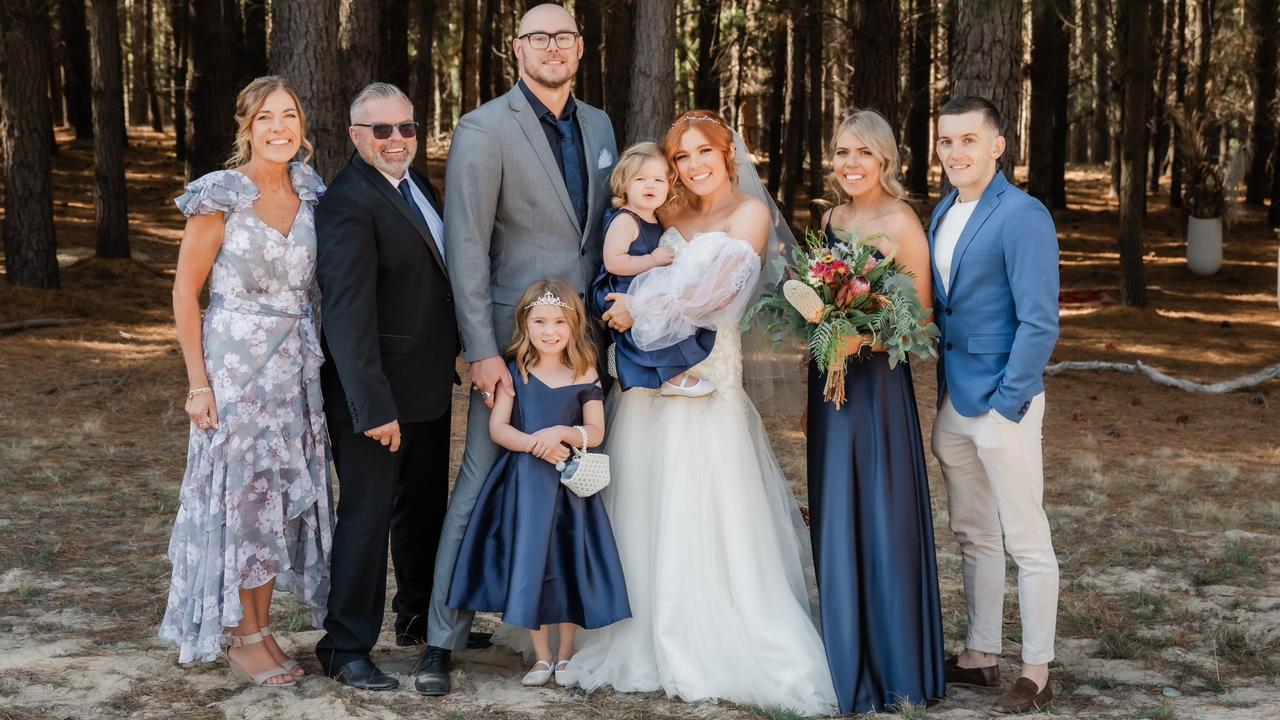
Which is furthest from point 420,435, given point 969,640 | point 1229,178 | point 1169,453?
point 1229,178

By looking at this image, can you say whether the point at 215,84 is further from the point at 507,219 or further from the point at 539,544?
the point at 539,544

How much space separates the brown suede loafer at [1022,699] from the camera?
434 cm

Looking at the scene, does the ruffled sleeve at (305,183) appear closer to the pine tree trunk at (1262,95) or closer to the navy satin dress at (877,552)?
the navy satin dress at (877,552)

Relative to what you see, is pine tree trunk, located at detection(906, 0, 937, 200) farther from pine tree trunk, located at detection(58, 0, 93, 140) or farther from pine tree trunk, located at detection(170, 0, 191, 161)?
pine tree trunk, located at detection(58, 0, 93, 140)

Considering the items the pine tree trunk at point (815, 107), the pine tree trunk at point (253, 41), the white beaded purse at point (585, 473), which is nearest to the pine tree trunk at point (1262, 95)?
the pine tree trunk at point (815, 107)

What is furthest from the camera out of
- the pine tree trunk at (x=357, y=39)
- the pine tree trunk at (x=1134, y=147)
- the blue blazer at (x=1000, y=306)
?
the pine tree trunk at (x=1134, y=147)

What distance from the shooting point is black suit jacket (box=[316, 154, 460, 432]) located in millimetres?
4266

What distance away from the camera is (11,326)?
12977 millimetres

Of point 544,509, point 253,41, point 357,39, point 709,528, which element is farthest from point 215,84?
point 709,528

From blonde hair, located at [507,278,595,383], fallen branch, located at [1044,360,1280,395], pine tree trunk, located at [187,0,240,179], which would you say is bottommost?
fallen branch, located at [1044,360,1280,395]

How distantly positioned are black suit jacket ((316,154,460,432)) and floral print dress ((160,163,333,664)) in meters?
0.12

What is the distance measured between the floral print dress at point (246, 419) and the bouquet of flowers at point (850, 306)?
5.55 feet

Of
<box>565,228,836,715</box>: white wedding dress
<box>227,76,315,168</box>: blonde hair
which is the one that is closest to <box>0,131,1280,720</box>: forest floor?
<box>565,228,836,715</box>: white wedding dress

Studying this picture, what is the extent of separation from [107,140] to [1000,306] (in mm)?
15408
